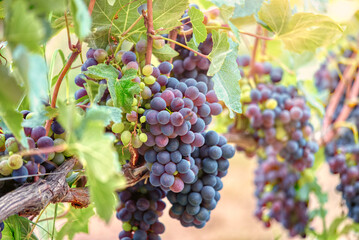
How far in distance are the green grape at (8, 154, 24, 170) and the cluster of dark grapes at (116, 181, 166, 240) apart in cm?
22

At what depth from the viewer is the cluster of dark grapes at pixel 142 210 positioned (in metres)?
0.61

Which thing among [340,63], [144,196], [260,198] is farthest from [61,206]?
[340,63]

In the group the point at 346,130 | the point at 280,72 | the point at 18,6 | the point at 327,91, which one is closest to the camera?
the point at 18,6

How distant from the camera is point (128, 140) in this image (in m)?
0.49

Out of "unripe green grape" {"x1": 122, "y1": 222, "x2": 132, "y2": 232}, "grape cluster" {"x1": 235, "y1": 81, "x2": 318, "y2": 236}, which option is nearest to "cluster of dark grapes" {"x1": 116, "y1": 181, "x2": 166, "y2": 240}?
"unripe green grape" {"x1": 122, "y1": 222, "x2": 132, "y2": 232}

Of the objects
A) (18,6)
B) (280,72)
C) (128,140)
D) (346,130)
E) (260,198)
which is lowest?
(260,198)

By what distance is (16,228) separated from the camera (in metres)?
0.50

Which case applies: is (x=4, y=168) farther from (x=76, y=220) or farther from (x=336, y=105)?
(x=336, y=105)

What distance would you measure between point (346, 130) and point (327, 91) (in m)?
0.16

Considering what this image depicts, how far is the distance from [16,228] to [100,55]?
263mm

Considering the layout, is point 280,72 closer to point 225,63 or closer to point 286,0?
point 286,0

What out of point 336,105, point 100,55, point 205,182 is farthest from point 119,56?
point 336,105

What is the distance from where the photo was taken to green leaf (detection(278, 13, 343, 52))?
64 centimetres

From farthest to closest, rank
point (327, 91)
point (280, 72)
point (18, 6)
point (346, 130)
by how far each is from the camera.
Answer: point (327, 91), point (346, 130), point (280, 72), point (18, 6)
